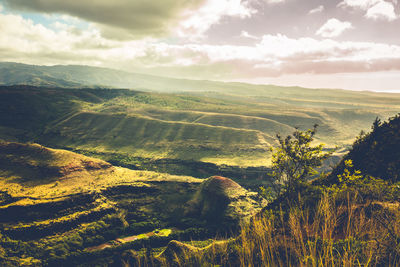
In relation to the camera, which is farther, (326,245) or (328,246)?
(326,245)

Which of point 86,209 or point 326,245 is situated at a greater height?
point 326,245

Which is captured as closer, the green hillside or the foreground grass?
the foreground grass

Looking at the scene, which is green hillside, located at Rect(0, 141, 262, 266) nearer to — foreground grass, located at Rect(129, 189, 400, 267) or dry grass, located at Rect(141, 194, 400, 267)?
foreground grass, located at Rect(129, 189, 400, 267)

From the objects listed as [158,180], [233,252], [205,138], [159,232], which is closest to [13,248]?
Result: [159,232]

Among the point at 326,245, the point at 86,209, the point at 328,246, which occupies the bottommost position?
the point at 86,209

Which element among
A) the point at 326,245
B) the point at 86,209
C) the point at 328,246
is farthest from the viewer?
the point at 86,209

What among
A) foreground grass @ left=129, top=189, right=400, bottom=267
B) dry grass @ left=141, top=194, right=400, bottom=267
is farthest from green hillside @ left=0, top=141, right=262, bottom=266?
dry grass @ left=141, top=194, right=400, bottom=267

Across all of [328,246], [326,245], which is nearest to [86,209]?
[326,245]

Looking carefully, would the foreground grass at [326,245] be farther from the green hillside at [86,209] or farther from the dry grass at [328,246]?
the green hillside at [86,209]

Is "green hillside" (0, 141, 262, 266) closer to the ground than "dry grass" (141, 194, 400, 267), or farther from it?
closer to the ground

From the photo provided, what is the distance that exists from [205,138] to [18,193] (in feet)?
422

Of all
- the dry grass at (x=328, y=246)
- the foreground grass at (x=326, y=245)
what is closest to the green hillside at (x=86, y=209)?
the foreground grass at (x=326, y=245)

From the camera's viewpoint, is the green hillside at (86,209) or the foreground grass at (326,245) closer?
the foreground grass at (326,245)

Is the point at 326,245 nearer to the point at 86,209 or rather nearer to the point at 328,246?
the point at 328,246
